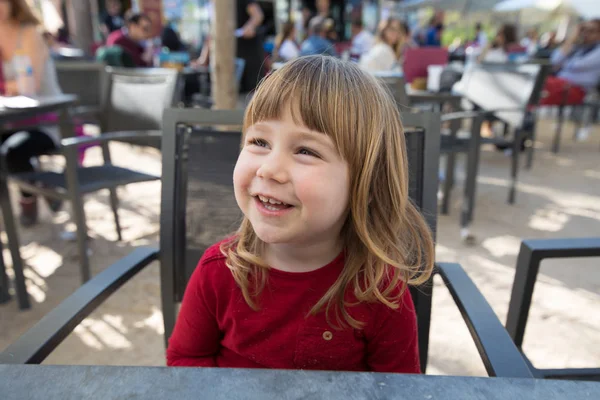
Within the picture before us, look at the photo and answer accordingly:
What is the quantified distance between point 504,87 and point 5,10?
366 cm

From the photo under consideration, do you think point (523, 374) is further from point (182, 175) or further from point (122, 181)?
point (122, 181)

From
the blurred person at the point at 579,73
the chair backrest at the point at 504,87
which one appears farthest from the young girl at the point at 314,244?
the blurred person at the point at 579,73

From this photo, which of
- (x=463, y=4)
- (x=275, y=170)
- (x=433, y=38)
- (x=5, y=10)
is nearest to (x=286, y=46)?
(x=5, y=10)

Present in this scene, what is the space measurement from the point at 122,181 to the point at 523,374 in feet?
6.96

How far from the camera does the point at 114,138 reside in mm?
2342

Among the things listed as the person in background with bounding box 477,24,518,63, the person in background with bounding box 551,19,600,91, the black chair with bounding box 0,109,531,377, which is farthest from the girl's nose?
the person in background with bounding box 477,24,518,63

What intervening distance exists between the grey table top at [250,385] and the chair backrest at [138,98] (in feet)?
7.76

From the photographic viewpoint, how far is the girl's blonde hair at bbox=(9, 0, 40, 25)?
287 cm

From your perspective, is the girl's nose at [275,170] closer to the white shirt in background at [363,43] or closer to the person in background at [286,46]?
the person in background at [286,46]

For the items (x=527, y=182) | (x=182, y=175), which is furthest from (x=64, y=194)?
(x=527, y=182)

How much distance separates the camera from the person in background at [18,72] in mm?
2682

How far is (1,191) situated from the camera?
2252 mm

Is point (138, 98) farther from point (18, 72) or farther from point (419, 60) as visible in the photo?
point (419, 60)

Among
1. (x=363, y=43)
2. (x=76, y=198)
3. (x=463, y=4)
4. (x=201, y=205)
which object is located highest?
(x=463, y=4)
